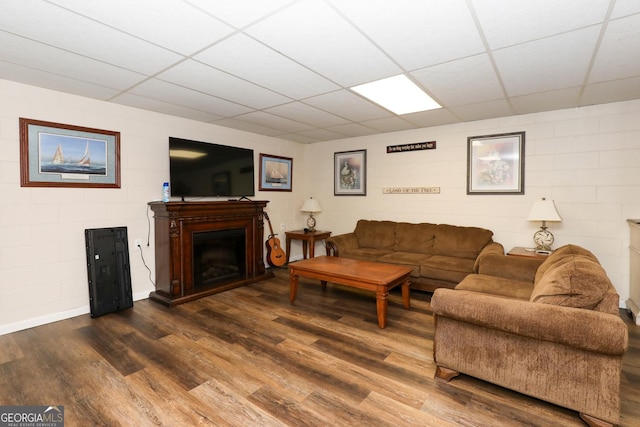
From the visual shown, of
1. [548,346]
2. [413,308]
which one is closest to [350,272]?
[413,308]

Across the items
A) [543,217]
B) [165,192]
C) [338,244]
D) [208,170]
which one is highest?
[208,170]

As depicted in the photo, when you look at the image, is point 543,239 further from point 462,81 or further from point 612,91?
point 462,81

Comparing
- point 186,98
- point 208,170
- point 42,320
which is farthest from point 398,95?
point 42,320

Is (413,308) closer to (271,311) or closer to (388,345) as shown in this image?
(388,345)

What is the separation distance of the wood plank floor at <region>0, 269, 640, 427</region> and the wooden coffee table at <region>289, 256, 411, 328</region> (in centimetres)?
27

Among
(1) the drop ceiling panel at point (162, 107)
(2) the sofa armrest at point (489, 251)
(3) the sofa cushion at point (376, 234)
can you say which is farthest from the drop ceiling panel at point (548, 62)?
(1) the drop ceiling panel at point (162, 107)

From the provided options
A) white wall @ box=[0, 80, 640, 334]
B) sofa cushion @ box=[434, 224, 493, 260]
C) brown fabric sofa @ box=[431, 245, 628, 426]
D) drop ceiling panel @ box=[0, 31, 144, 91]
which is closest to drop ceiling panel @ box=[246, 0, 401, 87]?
drop ceiling panel @ box=[0, 31, 144, 91]

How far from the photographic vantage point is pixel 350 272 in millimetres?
3400

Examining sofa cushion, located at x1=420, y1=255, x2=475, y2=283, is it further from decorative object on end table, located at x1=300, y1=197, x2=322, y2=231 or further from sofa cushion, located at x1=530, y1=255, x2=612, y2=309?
decorative object on end table, located at x1=300, y1=197, x2=322, y2=231

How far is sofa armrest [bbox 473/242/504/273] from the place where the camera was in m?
3.50

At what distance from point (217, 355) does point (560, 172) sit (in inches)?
169

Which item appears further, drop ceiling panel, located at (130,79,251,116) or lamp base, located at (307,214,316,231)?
lamp base, located at (307,214,316,231)

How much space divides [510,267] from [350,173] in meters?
3.02

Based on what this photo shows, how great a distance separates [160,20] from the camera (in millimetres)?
1925
